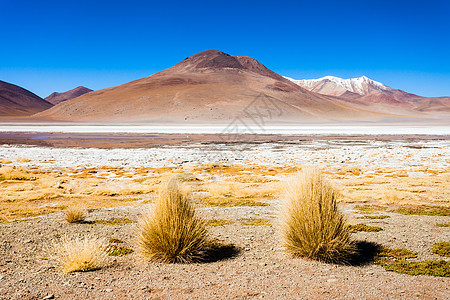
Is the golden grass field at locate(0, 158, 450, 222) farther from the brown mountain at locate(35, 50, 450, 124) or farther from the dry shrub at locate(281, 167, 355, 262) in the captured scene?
the brown mountain at locate(35, 50, 450, 124)

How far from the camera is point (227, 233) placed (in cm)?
603

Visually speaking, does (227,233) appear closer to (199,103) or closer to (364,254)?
(364,254)

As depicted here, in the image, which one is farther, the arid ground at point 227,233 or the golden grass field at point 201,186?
the golden grass field at point 201,186

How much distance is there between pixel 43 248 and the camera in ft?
17.0

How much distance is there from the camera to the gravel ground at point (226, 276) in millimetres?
3834

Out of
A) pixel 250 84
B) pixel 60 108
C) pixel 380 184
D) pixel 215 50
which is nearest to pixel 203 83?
pixel 250 84

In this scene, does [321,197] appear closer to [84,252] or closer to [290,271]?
[290,271]

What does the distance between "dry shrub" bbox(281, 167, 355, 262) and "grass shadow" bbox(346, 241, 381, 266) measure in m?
0.08

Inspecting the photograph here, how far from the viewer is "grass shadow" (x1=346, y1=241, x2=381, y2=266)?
4745 millimetres

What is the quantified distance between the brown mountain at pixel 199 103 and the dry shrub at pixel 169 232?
7075 centimetres

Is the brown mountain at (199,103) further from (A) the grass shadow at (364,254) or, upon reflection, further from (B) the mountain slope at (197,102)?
(A) the grass shadow at (364,254)

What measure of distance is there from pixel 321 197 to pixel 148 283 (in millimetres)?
Answer: 2226

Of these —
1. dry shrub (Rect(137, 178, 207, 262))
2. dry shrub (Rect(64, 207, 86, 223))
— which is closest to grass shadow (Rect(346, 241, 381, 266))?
dry shrub (Rect(137, 178, 207, 262))

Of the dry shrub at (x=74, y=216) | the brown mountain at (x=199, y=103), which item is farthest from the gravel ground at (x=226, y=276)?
the brown mountain at (x=199, y=103)
